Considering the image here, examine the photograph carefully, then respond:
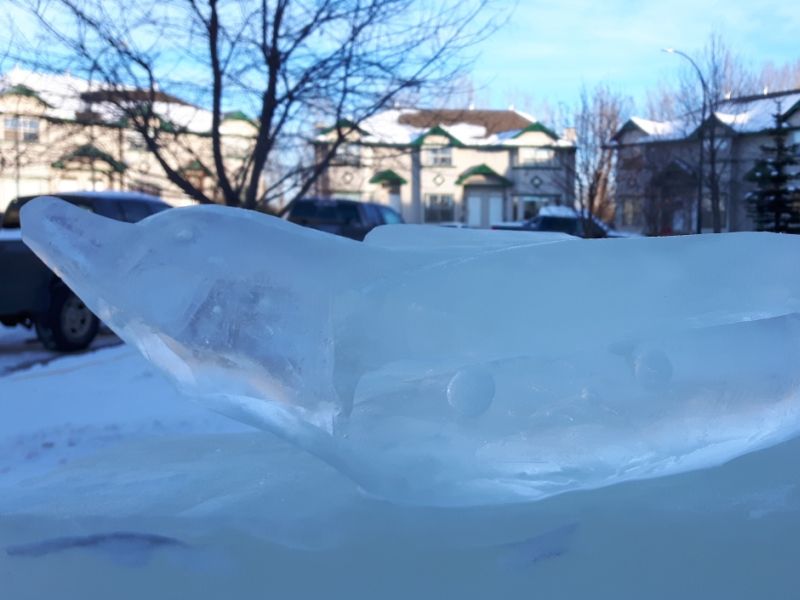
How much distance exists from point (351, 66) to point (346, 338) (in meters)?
5.58

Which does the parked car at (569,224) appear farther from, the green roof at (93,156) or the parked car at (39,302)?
the parked car at (39,302)

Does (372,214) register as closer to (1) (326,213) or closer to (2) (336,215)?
(2) (336,215)

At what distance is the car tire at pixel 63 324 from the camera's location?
23.8 ft

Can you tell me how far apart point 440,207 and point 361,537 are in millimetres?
41355

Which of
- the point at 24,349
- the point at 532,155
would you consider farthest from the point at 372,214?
the point at 532,155

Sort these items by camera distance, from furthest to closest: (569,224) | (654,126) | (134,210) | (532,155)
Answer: (532,155) → (654,126) → (569,224) → (134,210)

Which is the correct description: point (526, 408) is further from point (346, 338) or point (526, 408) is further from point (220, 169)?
point (220, 169)

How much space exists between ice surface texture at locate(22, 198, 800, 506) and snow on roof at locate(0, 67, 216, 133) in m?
5.60

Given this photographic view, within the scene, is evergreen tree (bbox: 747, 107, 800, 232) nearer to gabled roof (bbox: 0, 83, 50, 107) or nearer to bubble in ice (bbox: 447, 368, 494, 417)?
gabled roof (bbox: 0, 83, 50, 107)

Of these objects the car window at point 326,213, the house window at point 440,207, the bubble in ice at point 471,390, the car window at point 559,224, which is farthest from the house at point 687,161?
the bubble in ice at point 471,390

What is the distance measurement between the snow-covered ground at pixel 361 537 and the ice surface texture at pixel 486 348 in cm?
14

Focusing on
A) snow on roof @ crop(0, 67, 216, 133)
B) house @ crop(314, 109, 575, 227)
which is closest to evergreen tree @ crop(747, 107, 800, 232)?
house @ crop(314, 109, 575, 227)

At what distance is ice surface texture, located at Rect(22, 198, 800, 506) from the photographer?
1.93 metres

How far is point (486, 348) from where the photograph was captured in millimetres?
1926
